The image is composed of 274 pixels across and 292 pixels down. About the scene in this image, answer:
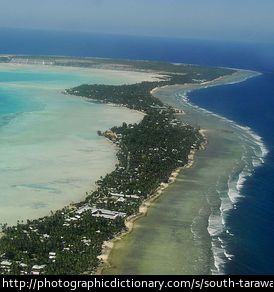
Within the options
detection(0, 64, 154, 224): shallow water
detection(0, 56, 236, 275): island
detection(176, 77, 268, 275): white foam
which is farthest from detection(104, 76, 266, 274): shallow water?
detection(0, 64, 154, 224): shallow water

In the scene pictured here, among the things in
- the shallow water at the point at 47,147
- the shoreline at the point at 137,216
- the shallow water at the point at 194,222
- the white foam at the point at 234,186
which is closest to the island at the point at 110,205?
the shoreline at the point at 137,216

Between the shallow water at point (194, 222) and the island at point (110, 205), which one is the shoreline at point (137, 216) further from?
the shallow water at point (194, 222)

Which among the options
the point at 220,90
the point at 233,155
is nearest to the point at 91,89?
the point at 220,90

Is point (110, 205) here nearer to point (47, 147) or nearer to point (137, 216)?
point (137, 216)

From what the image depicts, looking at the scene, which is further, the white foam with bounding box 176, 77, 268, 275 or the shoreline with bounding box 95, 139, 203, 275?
the white foam with bounding box 176, 77, 268, 275

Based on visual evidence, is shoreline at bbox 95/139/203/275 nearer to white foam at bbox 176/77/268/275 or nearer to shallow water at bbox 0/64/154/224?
white foam at bbox 176/77/268/275

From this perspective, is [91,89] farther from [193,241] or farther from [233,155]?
[193,241]

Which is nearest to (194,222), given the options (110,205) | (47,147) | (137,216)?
(137,216)
